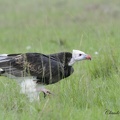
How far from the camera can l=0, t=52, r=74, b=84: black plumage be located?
6309mm

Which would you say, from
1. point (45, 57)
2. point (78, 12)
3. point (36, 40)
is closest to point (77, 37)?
point (36, 40)

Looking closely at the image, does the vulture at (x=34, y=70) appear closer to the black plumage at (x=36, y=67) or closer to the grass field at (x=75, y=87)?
the black plumage at (x=36, y=67)

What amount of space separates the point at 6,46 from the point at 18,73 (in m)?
Answer: 6.42

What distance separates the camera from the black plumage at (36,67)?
6.31 meters

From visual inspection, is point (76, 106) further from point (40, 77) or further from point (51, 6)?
point (51, 6)

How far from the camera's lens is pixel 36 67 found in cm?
635

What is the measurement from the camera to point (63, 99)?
19.5ft

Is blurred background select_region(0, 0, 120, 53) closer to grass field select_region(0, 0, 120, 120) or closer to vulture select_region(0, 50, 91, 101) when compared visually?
grass field select_region(0, 0, 120, 120)

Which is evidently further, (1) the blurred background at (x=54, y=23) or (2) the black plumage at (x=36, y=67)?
(1) the blurred background at (x=54, y=23)

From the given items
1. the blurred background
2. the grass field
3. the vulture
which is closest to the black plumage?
the vulture

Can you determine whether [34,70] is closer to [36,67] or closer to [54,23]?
[36,67]

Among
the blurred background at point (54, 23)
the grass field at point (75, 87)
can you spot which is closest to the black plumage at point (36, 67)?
the grass field at point (75, 87)

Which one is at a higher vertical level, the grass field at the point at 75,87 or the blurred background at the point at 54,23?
the blurred background at the point at 54,23

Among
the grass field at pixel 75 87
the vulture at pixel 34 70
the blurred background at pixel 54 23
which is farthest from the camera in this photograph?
the blurred background at pixel 54 23
